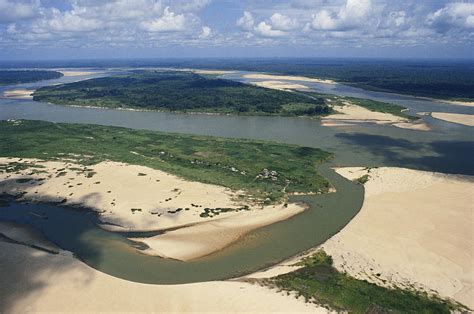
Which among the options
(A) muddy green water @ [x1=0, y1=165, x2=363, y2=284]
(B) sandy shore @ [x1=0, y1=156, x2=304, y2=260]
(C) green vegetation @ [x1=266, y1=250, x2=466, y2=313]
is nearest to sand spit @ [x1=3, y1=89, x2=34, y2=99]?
(B) sandy shore @ [x1=0, y1=156, x2=304, y2=260]

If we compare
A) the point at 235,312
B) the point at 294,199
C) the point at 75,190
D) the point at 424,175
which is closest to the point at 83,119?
the point at 75,190

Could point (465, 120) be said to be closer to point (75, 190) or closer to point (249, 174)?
point (249, 174)

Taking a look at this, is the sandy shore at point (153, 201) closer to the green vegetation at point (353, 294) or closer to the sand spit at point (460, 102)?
the green vegetation at point (353, 294)

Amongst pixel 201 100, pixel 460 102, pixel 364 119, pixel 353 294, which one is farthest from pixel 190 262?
pixel 460 102

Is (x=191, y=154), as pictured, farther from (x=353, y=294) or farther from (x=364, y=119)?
(x=364, y=119)

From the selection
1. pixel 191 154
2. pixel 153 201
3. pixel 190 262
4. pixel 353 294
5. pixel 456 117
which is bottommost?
pixel 190 262
